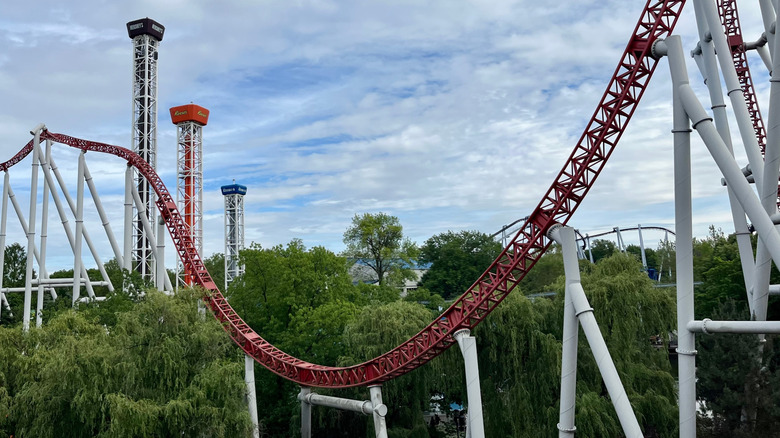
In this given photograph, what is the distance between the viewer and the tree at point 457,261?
61.5 m

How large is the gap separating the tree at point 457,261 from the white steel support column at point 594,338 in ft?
151

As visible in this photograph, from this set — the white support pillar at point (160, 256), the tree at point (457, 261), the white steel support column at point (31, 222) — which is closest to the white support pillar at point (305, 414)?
the white support pillar at point (160, 256)

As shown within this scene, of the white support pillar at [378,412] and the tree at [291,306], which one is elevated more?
the tree at [291,306]

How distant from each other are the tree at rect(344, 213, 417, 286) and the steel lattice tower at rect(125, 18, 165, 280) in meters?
14.3

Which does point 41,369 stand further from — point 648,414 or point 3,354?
point 648,414

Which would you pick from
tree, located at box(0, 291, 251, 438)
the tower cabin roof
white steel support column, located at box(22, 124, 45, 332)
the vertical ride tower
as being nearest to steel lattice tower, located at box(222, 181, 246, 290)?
the vertical ride tower

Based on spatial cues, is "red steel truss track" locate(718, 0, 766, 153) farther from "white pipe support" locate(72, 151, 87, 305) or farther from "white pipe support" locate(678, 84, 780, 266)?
"white pipe support" locate(72, 151, 87, 305)

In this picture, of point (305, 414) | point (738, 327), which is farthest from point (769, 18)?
point (305, 414)

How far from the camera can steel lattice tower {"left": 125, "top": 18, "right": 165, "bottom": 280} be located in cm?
4412

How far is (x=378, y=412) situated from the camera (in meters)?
17.7

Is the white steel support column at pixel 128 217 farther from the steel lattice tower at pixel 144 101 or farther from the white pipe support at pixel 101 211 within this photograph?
the steel lattice tower at pixel 144 101

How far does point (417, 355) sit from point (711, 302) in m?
24.4

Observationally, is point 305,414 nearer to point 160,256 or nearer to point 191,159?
point 160,256

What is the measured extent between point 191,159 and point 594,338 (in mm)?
52253
